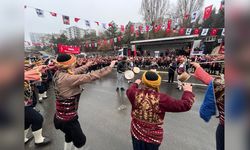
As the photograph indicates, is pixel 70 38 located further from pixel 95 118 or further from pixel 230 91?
pixel 230 91

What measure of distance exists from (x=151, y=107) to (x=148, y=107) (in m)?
0.04

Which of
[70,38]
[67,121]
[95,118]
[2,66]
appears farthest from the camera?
[70,38]

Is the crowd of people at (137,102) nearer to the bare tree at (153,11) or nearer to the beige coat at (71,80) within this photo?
the beige coat at (71,80)

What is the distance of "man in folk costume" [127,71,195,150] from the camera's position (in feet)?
7.58

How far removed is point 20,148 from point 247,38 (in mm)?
972

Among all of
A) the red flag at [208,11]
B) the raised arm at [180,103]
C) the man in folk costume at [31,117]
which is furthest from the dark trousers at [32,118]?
the red flag at [208,11]

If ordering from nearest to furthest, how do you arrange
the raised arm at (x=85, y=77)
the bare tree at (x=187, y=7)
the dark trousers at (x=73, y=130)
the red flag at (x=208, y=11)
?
the raised arm at (x=85, y=77) → the dark trousers at (x=73, y=130) → the red flag at (x=208, y=11) → the bare tree at (x=187, y=7)

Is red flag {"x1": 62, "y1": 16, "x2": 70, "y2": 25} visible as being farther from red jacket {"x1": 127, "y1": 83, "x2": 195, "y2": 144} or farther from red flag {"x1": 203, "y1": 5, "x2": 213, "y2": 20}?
red jacket {"x1": 127, "y1": 83, "x2": 195, "y2": 144}

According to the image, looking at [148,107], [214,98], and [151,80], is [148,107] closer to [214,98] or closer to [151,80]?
[151,80]

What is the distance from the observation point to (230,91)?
852 millimetres

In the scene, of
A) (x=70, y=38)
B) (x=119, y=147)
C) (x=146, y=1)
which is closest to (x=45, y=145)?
(x=119, y=147)

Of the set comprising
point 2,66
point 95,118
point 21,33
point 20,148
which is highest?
point 21,33

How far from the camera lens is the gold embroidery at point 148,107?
2.37 meters

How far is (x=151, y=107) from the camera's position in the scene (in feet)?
7.86
